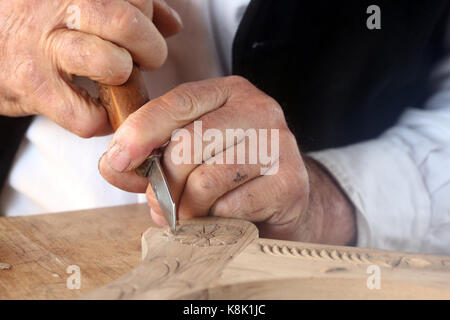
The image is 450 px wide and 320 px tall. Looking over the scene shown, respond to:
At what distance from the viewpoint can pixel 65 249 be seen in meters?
0.86

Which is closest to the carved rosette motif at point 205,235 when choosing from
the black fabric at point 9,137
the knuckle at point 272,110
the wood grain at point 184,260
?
the wood grain at point 184,260

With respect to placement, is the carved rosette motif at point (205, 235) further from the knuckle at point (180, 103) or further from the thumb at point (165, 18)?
the thumb at point (165, 18)

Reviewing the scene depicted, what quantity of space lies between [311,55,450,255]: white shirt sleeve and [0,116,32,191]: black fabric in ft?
2.19

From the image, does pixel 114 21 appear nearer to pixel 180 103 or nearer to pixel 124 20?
pixel 124 20

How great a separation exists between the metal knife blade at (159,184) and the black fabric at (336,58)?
44 centimetres

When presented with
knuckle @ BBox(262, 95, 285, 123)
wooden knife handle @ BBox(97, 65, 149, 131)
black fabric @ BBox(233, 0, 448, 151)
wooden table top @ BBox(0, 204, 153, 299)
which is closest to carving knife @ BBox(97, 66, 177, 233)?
wooden knife handle @ BBox(97, 65, 149, 131)

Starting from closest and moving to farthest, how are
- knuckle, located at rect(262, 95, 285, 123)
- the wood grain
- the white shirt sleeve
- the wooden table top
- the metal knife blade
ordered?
1. the wood grain
2. the wooden table top
3. the metal knife blade
4. knuckle, located at rect(262, 95, 285, 123)
5. the white shirt sleeve

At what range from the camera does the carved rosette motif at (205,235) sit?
0.78 metres

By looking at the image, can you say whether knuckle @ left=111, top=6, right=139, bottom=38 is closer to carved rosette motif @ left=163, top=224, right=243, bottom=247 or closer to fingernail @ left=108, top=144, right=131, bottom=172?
fingernail @ left=108, top=144, right=131, bottom=172

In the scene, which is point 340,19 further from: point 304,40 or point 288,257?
point 288,257

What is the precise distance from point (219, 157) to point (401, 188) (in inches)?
18.8

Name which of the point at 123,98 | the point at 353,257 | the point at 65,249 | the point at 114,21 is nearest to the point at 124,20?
the point at 114,21

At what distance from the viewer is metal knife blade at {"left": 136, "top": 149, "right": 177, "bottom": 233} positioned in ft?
2.67
